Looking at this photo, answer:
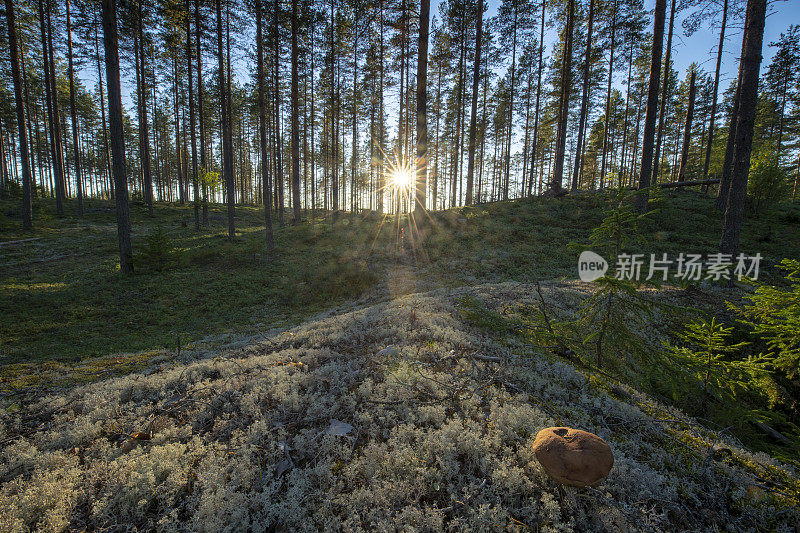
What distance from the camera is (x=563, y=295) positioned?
7.97 metres

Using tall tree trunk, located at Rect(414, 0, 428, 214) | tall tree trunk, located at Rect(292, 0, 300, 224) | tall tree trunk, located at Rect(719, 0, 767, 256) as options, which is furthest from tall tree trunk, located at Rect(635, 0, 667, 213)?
tall tree trunk, located at Rect(292, 0, 300, 224)

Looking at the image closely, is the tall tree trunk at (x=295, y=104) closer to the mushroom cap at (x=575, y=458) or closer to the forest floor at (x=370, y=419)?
the forest floor at (x=370, y=419)

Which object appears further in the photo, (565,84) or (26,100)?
(26,100)

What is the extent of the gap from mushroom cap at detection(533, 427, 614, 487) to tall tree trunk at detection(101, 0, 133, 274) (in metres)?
16.0

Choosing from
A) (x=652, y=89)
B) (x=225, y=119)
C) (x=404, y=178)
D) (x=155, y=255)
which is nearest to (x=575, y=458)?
(x=155, y=255)

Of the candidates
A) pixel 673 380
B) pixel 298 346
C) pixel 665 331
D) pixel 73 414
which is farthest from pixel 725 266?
pixel 73 414

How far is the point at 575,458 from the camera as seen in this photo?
2223mm

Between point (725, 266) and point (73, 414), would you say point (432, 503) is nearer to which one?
point (73, 414)

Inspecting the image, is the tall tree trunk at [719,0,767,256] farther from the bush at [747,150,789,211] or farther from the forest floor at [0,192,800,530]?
the bush at [747,150,789,211]

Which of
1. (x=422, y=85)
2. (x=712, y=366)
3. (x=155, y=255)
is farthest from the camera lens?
(x=422, y=85)

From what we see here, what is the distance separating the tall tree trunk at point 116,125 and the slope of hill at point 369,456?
1188 cm

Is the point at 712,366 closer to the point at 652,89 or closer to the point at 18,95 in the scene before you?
the point at 652,89

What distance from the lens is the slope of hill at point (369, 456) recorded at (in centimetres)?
209

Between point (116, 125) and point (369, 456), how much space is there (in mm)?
17051
